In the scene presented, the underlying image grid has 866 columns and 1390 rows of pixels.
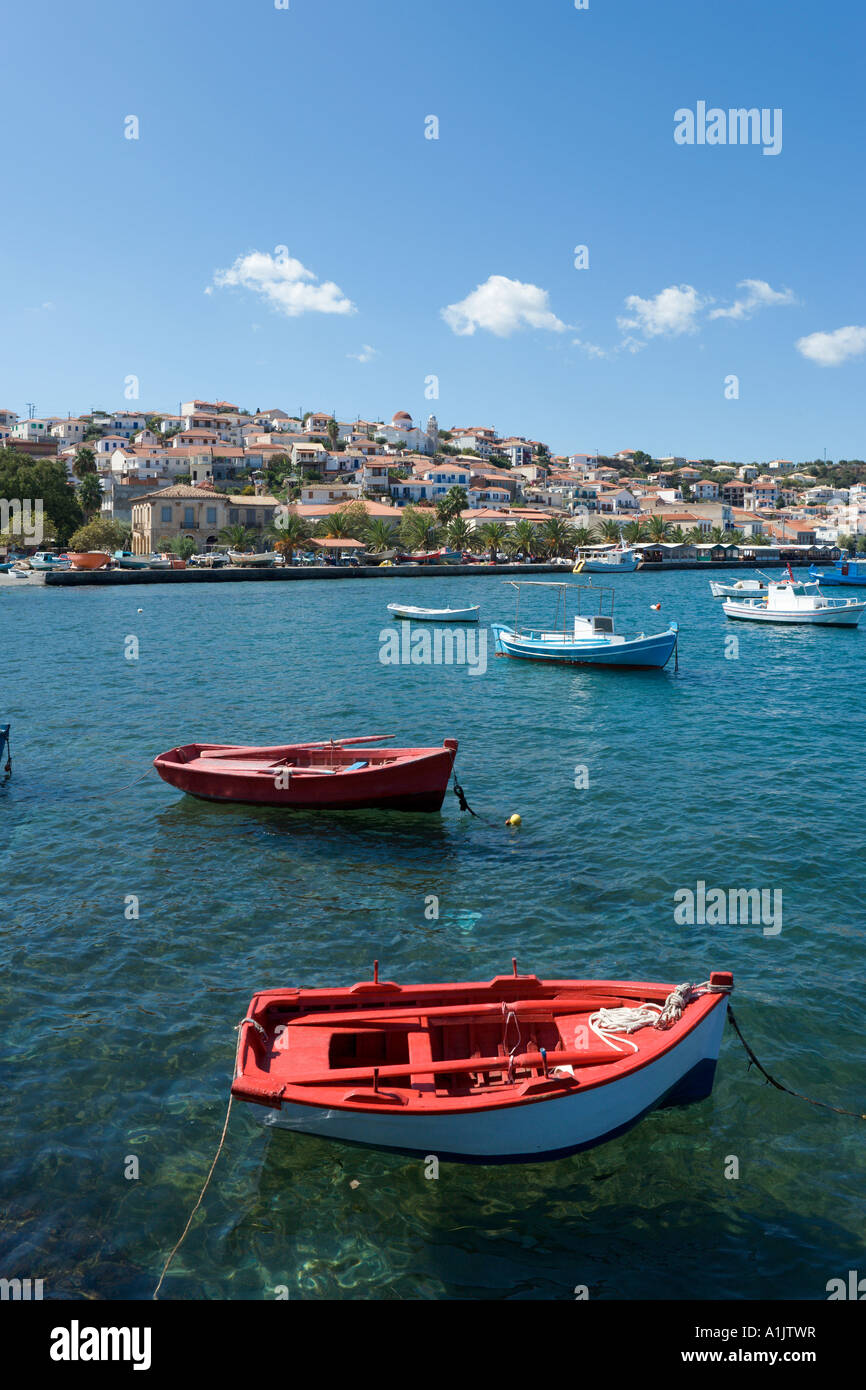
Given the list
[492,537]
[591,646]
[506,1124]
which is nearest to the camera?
[506,1124]

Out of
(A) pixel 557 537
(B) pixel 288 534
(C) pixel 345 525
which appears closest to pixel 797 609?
(B) pixel 288 534

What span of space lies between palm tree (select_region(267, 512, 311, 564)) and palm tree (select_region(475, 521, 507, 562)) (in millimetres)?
22579

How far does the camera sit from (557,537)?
125 meters

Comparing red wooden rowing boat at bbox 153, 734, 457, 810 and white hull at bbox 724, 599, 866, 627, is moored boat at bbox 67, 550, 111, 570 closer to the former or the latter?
white hull at bbox 724, 599, 866, 627

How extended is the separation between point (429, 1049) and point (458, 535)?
358 ft

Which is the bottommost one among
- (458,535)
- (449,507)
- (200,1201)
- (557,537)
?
(200,1201)

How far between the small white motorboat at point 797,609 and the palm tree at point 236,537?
60.9 m

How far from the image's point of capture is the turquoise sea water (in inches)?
327

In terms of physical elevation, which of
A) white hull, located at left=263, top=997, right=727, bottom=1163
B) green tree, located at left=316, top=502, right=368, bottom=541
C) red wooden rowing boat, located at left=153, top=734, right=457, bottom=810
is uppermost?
green tree, located at left=316, top=502, right=368, bottom=541

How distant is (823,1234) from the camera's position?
8.52 meters

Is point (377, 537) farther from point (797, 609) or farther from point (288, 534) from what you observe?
point (797, 609)

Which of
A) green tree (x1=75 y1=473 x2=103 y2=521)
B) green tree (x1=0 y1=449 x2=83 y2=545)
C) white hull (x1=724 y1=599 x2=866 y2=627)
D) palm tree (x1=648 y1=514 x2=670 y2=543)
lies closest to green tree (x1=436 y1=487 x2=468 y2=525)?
palm tree (x1=648 y1=514 x2=670 y2=543)
